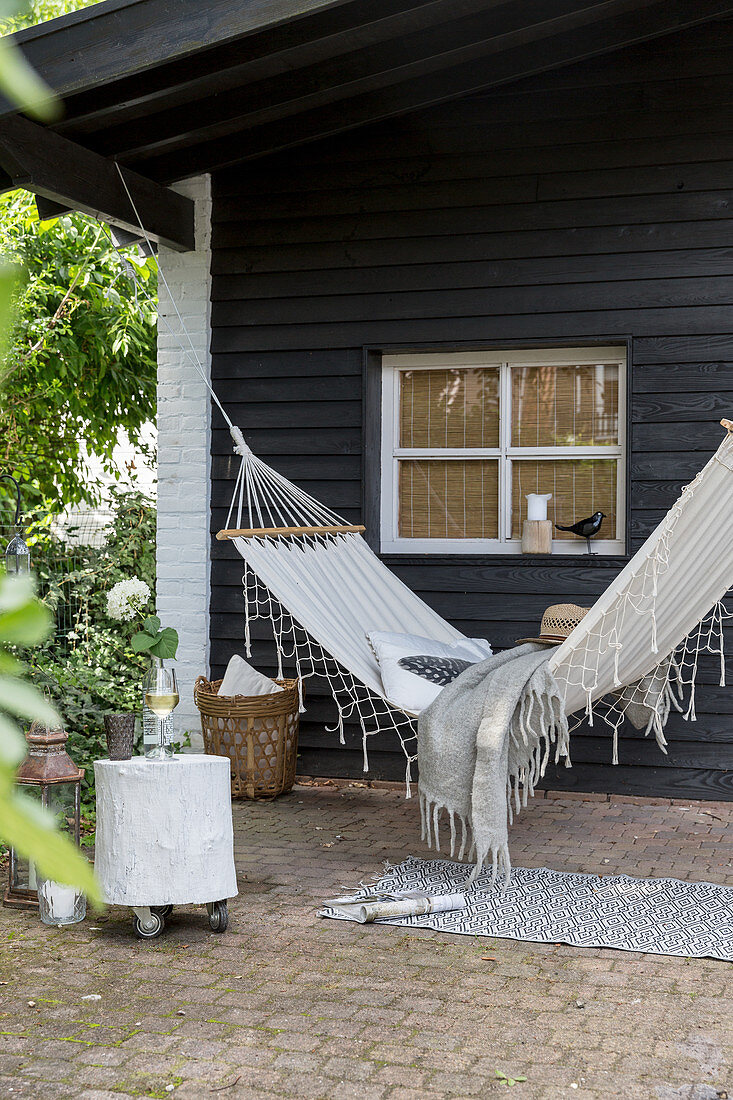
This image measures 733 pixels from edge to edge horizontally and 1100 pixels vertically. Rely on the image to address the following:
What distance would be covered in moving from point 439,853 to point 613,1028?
1213 millimetres

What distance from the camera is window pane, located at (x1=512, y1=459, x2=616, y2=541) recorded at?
408cm

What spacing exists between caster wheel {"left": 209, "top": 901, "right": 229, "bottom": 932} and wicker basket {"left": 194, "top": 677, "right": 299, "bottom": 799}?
129 centimetres

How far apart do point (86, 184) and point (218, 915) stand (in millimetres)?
2444

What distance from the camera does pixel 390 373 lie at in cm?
435

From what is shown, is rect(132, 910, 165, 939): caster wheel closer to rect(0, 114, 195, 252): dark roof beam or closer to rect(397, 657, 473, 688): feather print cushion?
rect(397, 657, 473, 688): feather print cushion

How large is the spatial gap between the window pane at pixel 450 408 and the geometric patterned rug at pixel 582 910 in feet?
5.91

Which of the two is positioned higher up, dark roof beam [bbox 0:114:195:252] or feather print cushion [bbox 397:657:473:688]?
dark roof beam [bbox 0:114:195:252]

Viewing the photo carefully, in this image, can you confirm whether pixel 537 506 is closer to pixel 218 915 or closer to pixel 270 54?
pixel 270 54

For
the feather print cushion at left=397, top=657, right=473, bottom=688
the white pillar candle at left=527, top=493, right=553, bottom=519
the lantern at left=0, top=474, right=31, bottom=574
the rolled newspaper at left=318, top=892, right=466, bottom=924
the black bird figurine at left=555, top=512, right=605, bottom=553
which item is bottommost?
the rolled newspaper at left=318, top=892, right=466, bottom=924

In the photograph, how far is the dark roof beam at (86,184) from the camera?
3.26 m

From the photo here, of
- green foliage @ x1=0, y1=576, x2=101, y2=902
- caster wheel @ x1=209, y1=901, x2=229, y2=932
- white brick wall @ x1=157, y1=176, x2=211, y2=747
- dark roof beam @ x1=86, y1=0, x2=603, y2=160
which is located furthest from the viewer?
white brick wall @ x1=157, y1=176, x2=211, y2=747

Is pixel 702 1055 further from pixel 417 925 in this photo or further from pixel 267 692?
pixel 267 692

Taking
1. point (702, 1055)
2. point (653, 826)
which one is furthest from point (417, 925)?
point (653, 826)

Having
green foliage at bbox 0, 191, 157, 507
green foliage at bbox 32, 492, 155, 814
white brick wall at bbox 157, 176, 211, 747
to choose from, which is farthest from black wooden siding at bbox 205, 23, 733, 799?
green foliage at bbox 0, 191, 157, 507
